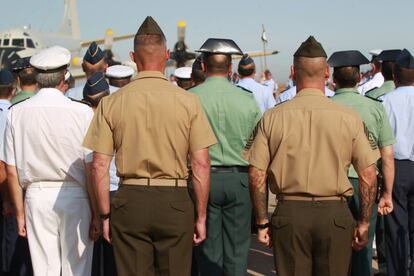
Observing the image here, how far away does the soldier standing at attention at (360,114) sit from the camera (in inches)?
202

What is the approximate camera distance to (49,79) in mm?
4750

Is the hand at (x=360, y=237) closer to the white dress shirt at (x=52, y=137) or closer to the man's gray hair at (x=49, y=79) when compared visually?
the white dress shirt at (x=52, y=137)

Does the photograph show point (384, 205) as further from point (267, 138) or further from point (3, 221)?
point (3, 221)

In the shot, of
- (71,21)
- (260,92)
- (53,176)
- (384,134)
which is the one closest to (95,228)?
(53,176)

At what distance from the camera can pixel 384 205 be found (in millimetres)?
5406

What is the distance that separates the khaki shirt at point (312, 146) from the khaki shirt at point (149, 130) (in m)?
0.42

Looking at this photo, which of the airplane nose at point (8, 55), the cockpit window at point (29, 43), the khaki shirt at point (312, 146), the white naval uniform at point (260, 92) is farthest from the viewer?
the cockpit window at point (29, 43)

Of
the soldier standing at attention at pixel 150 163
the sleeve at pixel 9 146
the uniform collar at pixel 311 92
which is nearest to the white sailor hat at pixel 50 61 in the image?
the sleeve at pixel 9 146

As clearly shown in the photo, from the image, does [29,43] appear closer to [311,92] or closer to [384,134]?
[384,134]

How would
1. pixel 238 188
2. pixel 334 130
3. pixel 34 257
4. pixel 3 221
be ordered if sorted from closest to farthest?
pixel 334 130 → pixel 34 257 → pixel 238 188 → pixel 3 221

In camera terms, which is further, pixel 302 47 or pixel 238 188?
pixel 238 188

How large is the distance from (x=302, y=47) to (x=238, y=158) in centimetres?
134

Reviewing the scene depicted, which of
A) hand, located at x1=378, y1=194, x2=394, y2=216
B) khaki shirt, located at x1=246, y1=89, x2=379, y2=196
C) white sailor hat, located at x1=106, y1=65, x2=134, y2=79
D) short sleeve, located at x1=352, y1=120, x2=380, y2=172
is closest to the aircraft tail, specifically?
white sailor hat, located at x1=106, y1=65, x2=134, y2=79

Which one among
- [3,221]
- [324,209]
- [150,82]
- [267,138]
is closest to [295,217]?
[324,209]
